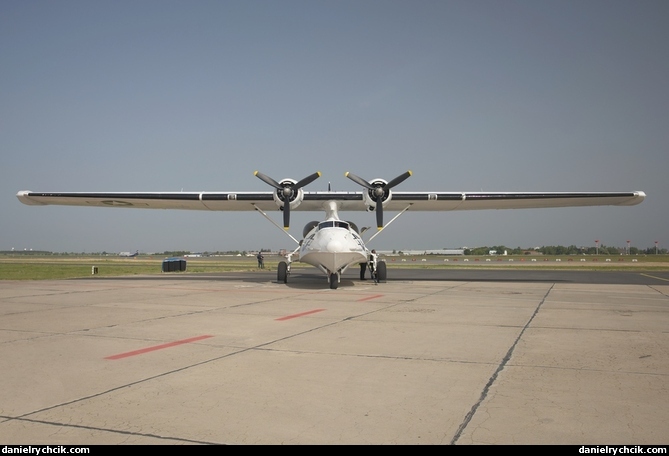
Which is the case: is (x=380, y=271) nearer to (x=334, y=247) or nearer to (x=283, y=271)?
(x=283, y=271)

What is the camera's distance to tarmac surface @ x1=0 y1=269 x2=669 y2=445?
3869 millimetres

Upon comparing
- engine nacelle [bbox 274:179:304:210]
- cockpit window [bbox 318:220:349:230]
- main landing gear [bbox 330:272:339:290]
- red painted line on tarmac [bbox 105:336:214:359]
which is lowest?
red painted line on tarmac [bbox 105:336:214:359]

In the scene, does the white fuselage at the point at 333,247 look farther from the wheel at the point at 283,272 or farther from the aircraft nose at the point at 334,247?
the wheel at the point at 283,272

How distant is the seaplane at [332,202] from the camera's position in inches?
752

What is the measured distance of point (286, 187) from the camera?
842 inches

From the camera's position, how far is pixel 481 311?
11.6m

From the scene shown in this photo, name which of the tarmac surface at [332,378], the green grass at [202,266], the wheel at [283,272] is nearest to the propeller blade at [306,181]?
the wheel at [283,272]

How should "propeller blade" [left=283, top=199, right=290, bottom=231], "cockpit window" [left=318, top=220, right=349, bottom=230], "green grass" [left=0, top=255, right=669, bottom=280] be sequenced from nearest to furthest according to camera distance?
"cockpit window" [left=318, top=220, right=349, bottom=230], "propeller blade" [left=283, top=199, right=290, bottom=231], "green grass" [left=0, top=255, right=669, bottom=280]

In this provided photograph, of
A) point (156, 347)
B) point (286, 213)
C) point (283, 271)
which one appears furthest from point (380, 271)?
point (156, 347)

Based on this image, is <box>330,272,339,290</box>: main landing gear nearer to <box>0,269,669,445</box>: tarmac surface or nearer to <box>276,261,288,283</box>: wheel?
<box>276,261,288,283</box>: wheel

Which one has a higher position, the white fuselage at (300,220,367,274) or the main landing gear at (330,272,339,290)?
the white fuselage at (300,220,367,274)

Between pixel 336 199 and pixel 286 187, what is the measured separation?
2750 mm

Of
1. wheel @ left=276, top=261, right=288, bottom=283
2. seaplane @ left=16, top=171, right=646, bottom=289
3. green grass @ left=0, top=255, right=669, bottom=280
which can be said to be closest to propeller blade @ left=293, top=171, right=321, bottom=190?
seaplane @ left=16, top=171, right=646, bottom=289

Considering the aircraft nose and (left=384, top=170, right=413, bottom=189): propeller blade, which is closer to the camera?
the aircraft nose
